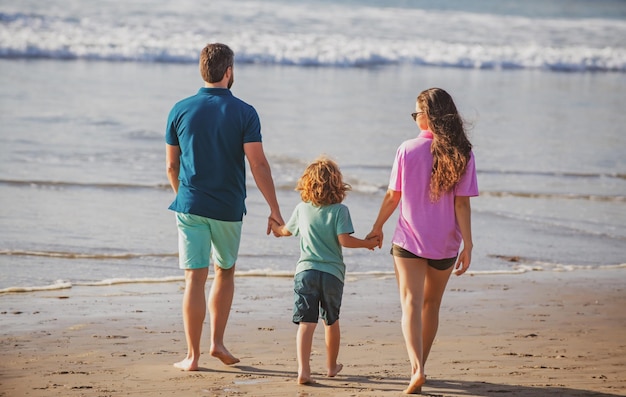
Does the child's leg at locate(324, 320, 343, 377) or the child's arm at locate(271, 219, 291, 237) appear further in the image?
the child's arm at locate(271, 219, 291, 237)

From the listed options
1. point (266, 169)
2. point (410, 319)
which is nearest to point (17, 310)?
point (266, 169)

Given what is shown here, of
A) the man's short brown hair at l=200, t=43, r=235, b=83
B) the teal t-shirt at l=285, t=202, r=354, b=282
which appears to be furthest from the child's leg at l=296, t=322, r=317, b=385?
the man's short brown hair at l=200, t=43, r=235, b=83

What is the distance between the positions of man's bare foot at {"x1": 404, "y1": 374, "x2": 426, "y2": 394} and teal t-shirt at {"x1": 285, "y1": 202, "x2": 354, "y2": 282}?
627mm

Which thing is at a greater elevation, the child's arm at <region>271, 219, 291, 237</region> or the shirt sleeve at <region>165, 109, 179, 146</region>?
the shirt sleeve at <region>165, 109, 179, 146</region>

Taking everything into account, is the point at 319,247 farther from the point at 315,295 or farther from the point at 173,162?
the point at 173,162

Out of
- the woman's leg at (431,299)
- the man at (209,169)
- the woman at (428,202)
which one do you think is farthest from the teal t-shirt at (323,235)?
the woman's leg at (431,299)

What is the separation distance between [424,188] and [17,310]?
113 inches

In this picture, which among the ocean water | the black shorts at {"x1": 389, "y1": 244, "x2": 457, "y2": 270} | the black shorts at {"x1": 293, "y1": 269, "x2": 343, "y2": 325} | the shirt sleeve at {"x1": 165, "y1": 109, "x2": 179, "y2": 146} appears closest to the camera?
the black shorts at {"x1": 389, "y1": 244, "x2": 457, "y2": 270}

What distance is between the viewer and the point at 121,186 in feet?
33.6

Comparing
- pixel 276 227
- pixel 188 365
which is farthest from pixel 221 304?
pixel 276 227

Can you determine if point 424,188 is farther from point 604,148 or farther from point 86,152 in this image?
point 604,148

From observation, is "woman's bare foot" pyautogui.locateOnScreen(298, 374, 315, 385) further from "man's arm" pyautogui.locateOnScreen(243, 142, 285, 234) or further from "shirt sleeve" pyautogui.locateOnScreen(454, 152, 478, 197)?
"shirt sleeve" pyautogui.locateOnScreen(454, 152, 478, 197)

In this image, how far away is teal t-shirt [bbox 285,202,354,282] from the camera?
15.2ft

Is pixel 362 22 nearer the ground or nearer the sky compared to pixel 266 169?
nearer the sky
